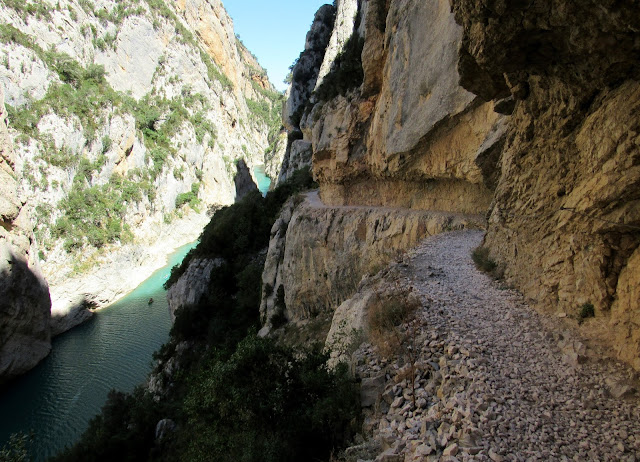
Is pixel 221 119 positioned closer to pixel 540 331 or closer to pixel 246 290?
pixel 246 290

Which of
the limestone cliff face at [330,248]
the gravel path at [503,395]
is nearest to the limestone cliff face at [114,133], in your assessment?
the limestone cliff face at [330,248]

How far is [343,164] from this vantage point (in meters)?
17.1

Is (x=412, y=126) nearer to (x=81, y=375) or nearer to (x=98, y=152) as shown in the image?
(x=81, y=375)

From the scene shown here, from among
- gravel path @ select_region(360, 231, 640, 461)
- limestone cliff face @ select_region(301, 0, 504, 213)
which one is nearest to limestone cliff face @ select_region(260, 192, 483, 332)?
limestone cliff face @ select_region(301, 0, 504, 213)

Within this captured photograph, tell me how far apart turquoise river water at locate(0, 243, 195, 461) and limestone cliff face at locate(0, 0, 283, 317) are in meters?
3.99

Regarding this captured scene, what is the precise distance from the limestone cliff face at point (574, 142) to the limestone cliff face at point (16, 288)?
26.3 m

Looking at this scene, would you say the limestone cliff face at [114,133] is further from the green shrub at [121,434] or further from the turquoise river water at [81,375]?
the green shrub at [121,434]

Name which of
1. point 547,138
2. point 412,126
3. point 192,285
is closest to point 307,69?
point 192,285

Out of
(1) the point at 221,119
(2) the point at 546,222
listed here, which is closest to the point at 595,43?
(2) the point at 546,222

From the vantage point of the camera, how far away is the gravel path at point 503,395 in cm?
288

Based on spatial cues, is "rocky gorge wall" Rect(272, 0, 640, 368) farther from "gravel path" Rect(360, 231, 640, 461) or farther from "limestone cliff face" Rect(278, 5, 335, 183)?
"limestone cliff face" Rect(278, 5, 335, 183)

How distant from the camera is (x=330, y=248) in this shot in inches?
590

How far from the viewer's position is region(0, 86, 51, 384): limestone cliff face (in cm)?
2061

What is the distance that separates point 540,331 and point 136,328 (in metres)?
28.6
